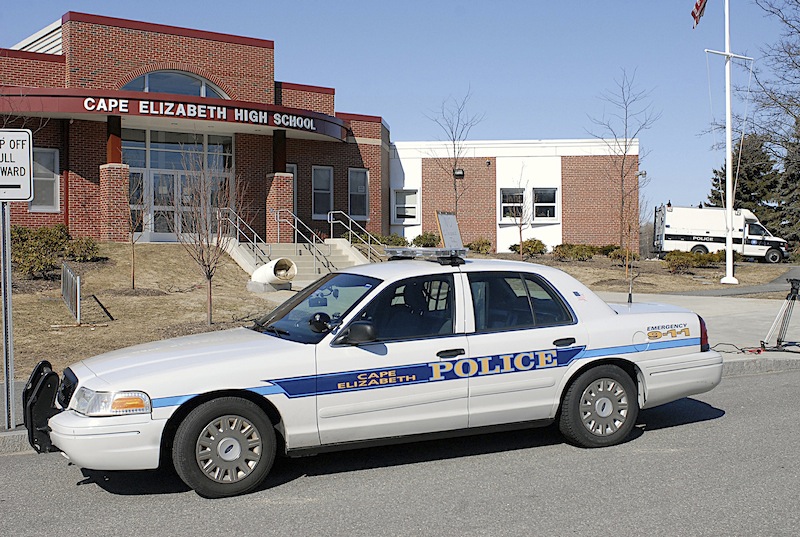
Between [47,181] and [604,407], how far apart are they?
20.5 m

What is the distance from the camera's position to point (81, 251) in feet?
63.2

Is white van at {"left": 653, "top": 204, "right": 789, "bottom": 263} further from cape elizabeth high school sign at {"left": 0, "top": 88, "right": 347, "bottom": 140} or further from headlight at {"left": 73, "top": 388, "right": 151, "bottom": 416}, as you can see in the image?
headlight at {"left": 73, "top": 388, "right": 151, "bottom": 416}

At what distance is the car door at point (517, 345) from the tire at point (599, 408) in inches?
7.3

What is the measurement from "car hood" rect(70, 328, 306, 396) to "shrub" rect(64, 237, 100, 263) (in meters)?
14.1

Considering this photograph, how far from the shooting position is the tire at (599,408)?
661cm

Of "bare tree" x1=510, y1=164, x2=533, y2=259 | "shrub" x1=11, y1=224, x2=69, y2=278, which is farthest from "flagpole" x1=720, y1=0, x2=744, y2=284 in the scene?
"shrub" x1=11, y1=224, x2=69, y2=278

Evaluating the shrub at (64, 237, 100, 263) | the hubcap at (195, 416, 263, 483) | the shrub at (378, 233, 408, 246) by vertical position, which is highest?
the shrub at (378, 233, 408, 246)

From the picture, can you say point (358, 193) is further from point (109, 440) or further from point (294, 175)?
point (109, 440)

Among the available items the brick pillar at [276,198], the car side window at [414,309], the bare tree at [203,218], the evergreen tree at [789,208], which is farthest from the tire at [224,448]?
the evergreen tree at [789,208]

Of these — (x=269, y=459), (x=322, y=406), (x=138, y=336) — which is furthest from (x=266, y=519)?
(x=138, y=336)

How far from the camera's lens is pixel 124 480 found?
6.00 meters

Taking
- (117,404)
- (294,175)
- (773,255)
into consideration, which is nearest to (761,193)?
(773,255)

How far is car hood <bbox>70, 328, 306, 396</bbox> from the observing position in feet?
17.9

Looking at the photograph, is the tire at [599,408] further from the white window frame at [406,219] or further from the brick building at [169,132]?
the white window frame at [406,219]
